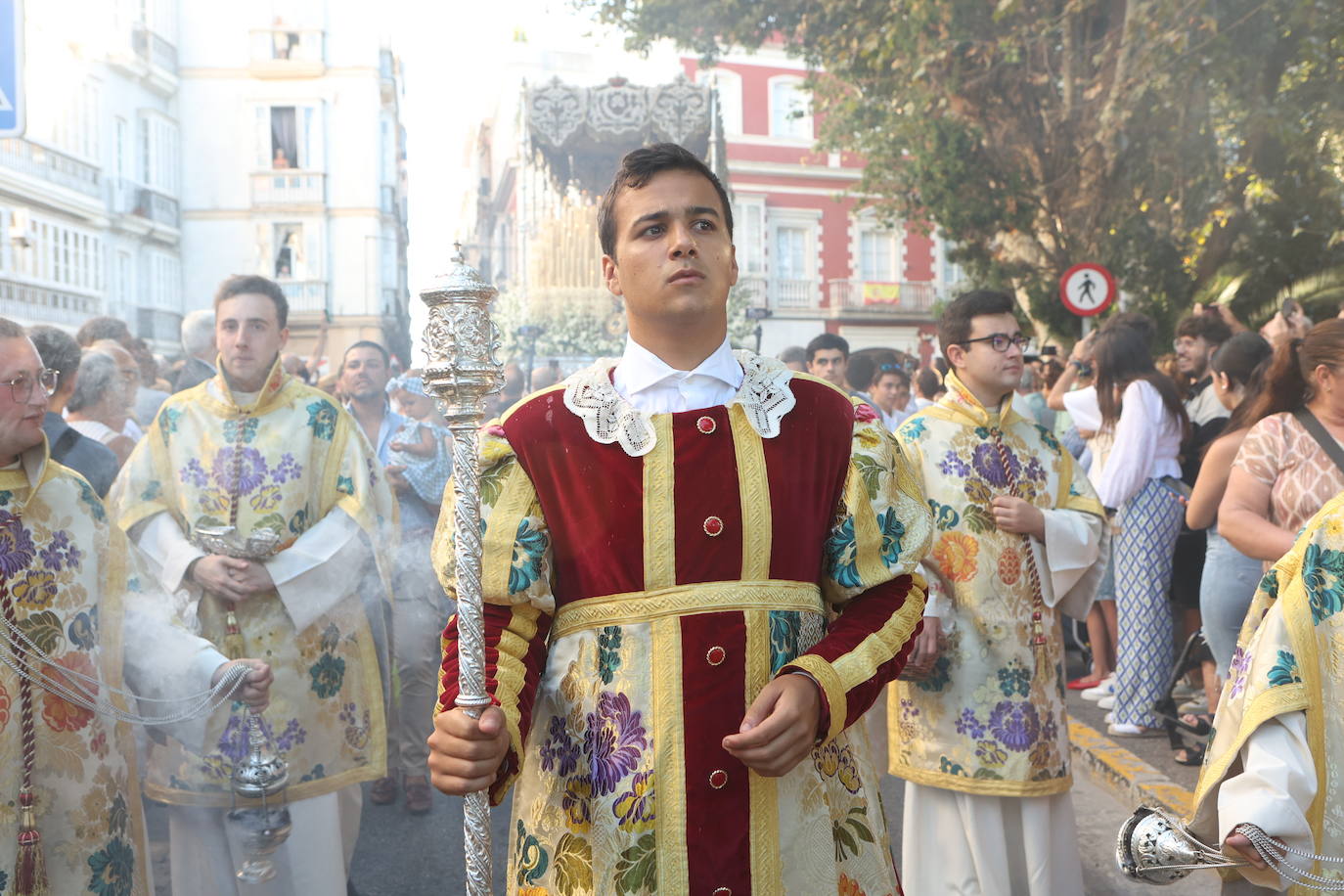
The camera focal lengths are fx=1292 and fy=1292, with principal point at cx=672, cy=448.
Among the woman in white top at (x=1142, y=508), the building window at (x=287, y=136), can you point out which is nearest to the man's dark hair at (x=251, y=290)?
the woman in white top at (x=1142, y=508)

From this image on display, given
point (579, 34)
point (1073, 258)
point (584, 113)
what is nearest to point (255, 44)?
point (579, 34)

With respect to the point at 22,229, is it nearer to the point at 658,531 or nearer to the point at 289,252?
the point at 289,252

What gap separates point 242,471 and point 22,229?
7650 mm

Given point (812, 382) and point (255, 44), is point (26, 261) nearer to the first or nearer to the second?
point (255, 44)

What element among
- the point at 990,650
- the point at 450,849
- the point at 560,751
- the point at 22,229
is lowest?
the point at 450,849

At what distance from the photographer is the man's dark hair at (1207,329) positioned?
23.2 ft

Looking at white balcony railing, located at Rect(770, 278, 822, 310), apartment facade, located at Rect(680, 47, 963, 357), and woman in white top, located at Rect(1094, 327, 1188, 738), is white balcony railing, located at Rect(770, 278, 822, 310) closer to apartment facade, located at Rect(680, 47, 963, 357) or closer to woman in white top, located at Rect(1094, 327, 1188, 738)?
apartment facade, located at Rect(680, 47, 963, 357)

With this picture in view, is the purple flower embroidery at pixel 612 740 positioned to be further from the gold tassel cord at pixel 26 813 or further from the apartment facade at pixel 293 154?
the apartment facade at pixel 293 154

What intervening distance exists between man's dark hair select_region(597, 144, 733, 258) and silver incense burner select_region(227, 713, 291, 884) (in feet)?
6.49

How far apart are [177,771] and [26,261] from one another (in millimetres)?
9964

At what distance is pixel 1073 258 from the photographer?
14805mm

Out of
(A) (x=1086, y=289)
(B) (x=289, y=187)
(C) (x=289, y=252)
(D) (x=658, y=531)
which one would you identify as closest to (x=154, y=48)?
(B) (x=289, y=187)

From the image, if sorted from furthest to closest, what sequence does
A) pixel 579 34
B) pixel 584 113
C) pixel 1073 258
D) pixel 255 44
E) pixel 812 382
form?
pixel 584 113
pixel 579 34
pixel 1073 258
pixel 255 44
pixel 812 382

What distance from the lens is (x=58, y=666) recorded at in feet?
9.05
